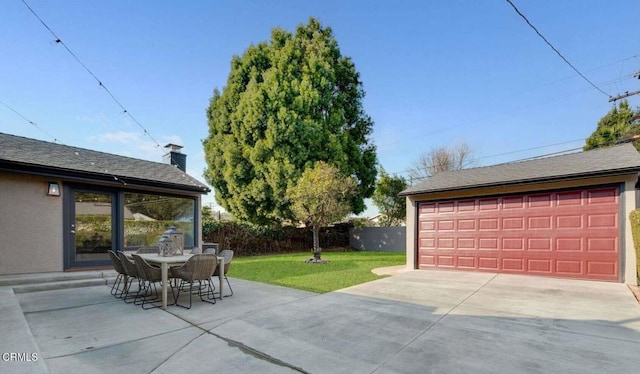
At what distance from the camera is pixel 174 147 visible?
1240 centimetres

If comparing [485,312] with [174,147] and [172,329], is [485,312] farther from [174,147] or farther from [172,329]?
[174,147]

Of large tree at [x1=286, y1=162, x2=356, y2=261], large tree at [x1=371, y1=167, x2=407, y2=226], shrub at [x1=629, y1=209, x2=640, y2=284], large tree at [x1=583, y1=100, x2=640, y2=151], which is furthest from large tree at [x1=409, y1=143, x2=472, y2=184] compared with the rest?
shrub at [x1=629, y1=209, x2=640, y2=284]

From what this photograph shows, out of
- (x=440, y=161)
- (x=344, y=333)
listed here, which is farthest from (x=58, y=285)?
(x=440, y=161)

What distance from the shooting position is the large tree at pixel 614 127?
20203 mm

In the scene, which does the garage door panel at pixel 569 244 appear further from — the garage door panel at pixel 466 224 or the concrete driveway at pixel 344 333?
the garage door panel at pixel 466 224

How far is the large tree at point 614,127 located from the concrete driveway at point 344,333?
2030 cm

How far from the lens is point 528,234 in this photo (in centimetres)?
804

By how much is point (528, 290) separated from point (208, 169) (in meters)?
16.8

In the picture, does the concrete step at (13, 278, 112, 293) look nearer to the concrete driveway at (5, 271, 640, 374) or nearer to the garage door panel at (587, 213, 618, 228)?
the concrete driveway at (5, 271, 640, 374)

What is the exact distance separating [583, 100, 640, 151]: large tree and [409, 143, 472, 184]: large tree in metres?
7.58

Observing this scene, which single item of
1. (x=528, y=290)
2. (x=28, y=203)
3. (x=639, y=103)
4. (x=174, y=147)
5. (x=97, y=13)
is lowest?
(x=528, y=290)

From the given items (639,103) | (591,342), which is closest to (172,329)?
(591,342)

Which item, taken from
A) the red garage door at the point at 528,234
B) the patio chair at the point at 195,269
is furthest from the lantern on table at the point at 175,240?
the red garage door at the point at 528,234

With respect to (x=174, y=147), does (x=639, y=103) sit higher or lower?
higher
